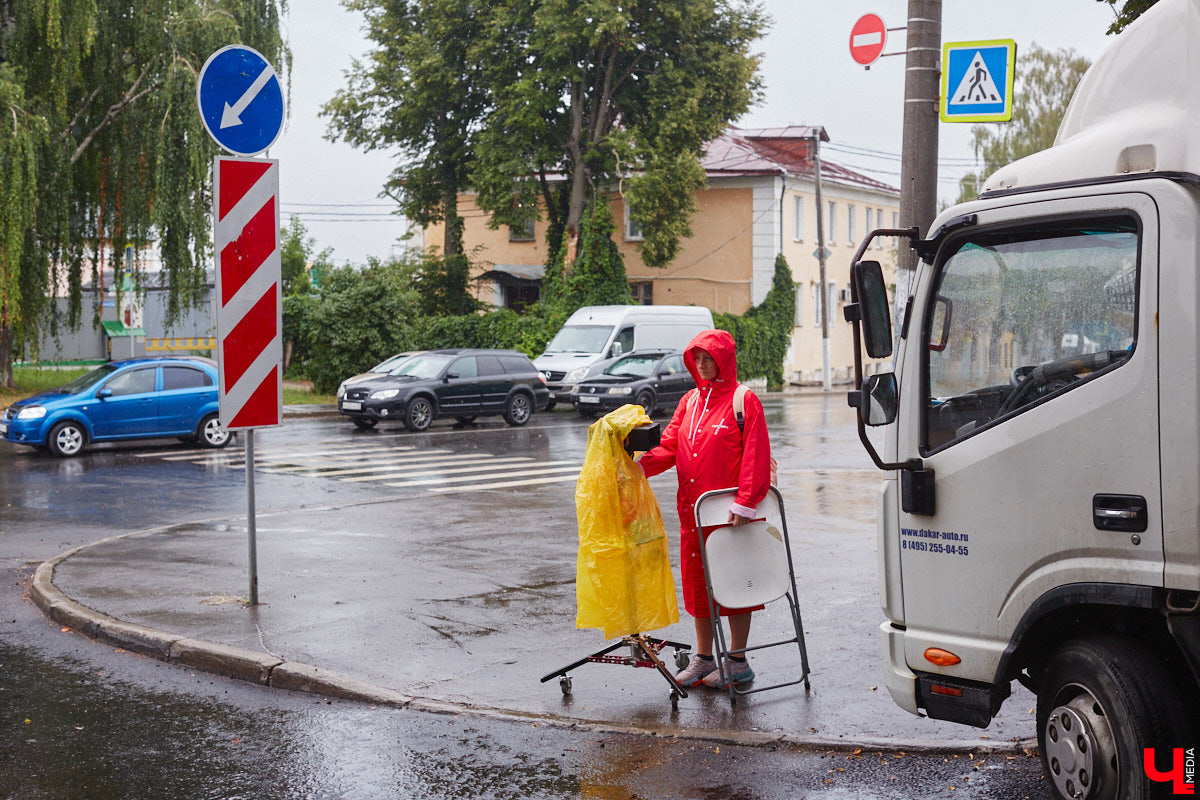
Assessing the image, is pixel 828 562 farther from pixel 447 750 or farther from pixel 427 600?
pixel 447 750

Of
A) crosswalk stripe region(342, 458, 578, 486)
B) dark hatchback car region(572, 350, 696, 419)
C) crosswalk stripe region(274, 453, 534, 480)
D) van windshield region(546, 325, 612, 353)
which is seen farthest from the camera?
van windshield region(546, 325, 612, 353)

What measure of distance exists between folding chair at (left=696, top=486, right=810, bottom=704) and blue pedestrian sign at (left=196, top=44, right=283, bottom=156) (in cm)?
445

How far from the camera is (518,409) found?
2719cm

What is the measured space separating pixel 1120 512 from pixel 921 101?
19.0ft

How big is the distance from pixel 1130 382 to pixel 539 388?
77.7 ft

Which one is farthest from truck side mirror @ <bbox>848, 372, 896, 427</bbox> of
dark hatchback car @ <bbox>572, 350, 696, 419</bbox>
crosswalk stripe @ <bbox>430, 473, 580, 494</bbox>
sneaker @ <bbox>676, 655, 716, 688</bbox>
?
dark hatchback car @ <bbox>572, 350, 696, 419</bbox>

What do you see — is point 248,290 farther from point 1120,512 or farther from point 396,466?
point 396,466

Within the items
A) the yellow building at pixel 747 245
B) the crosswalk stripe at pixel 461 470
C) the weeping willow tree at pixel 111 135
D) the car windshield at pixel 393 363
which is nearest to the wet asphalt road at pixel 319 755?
the crosswalk stripe at pixel 461 470

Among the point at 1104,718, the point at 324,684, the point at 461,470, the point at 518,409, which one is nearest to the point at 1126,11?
the point at 1104,718

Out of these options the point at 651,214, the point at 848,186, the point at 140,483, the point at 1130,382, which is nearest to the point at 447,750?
the point at 1130,382

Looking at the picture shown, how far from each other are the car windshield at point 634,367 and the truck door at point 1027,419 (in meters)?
23.6

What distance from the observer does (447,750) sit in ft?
18.4

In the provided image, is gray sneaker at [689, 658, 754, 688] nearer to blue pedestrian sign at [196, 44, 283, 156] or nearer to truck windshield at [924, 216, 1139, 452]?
truck windshield at [924, 216, 1139, 452]

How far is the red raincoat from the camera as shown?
248 inches
